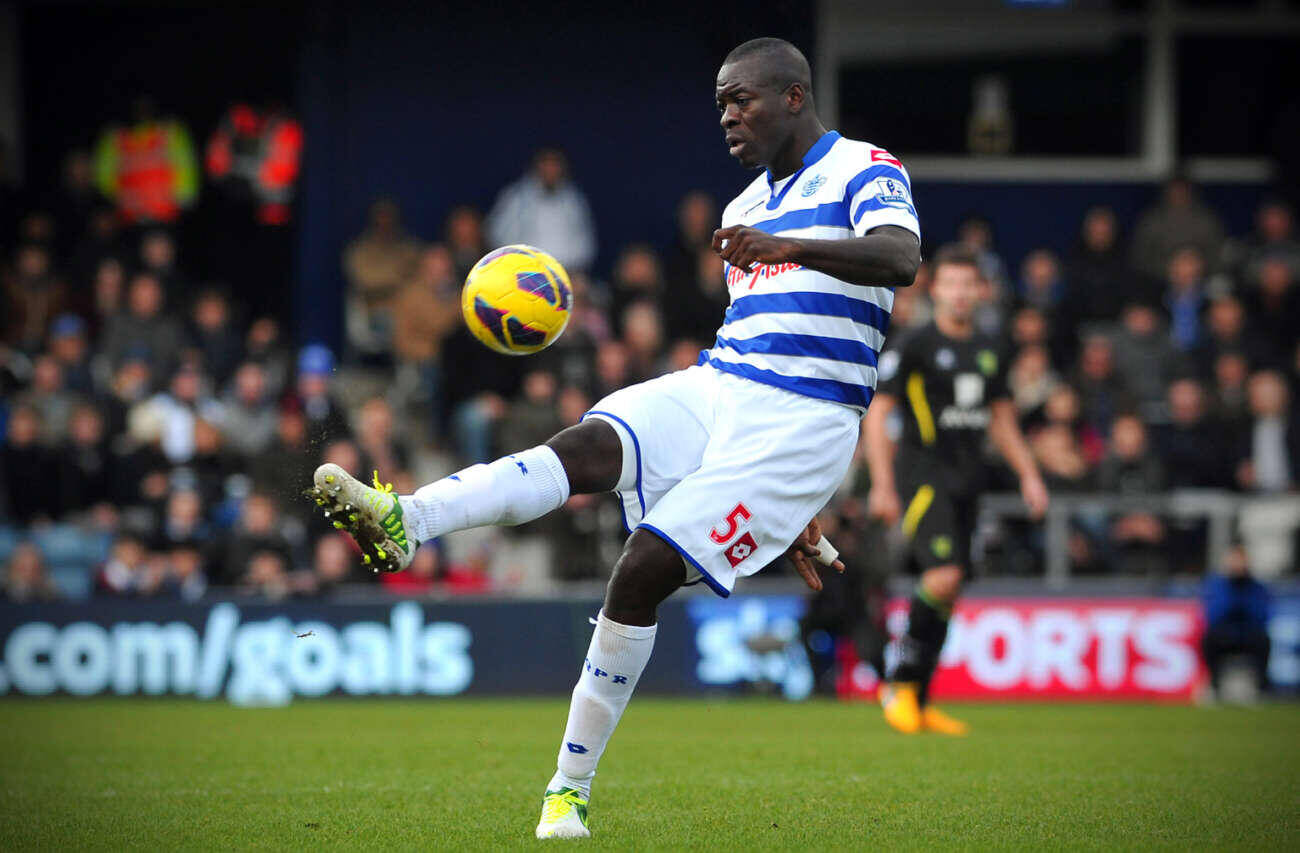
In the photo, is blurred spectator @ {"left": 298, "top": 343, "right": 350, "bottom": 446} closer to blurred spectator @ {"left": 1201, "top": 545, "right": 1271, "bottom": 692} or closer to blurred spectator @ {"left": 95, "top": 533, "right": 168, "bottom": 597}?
blurred spectator @ {"left": 95, "top": 533, "right": 168, "bottom": 597}

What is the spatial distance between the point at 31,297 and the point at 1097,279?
32.8 ft

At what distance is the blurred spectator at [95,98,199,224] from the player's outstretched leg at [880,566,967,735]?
1126cm

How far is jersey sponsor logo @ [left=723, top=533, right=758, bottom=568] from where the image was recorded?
5664 mm

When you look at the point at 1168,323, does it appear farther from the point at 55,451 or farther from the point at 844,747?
the point at 55,451

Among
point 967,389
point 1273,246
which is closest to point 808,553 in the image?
point 967,389

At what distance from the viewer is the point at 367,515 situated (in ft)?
17.2

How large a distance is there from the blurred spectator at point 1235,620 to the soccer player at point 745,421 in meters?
8.20

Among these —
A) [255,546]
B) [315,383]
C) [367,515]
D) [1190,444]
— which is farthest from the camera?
[1190,444]

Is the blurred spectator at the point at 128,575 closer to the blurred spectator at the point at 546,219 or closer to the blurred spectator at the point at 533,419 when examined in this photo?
the blurred spectator at the point at 533,419

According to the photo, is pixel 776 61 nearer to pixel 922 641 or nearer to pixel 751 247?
pixel 751 247

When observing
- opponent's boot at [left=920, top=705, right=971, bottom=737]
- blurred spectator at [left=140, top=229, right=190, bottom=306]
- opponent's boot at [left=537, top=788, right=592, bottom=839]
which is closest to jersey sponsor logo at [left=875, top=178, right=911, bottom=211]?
opponent's boot at [left=537, top=788, right=592, bottom=839]

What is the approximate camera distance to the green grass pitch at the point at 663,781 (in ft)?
19.0

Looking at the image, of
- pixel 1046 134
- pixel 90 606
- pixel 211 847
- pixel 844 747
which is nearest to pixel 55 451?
pixel 90 606

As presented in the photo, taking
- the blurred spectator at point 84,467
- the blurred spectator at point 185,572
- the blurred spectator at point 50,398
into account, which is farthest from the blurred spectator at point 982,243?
the blurred spectator at point 50,398
